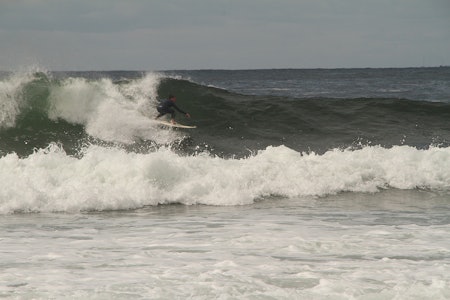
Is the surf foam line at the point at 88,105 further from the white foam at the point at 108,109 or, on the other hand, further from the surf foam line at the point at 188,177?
the surf foam line at the point at 188,177

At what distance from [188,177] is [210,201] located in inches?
47.0

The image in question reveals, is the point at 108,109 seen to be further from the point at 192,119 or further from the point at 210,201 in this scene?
the point at 210,201

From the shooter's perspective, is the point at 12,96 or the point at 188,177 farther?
the point at 12,96

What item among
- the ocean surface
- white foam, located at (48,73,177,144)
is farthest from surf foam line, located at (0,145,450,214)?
white foam, located at (48,73,177,144)

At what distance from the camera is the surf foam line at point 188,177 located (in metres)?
11.3

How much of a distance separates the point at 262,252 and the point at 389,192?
6107 mm

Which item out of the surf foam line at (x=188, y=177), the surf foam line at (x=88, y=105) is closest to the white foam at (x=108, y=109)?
the surf foam line at (x=88, y=105)

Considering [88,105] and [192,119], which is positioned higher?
[88,105]

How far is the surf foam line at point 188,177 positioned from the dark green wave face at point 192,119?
12.8ft

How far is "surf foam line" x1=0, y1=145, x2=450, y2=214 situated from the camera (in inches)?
444

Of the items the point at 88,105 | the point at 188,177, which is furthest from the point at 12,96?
the point at 188,177

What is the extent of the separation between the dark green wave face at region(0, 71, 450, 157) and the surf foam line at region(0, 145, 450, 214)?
3904 millimetres

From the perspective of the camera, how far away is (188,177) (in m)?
12.8

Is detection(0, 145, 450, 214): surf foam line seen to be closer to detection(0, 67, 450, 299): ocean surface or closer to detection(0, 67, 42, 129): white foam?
detection(0, 67, 450, 299): ocean surface
